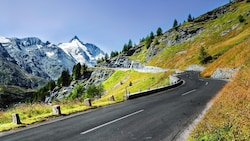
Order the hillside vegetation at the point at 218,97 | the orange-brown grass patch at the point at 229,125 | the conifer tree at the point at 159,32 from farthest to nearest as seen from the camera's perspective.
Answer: the conifer tree at the point at 159,32
the hillside vegetation at the point at 218,97
the orange-brown grass patch at the point at 229,125

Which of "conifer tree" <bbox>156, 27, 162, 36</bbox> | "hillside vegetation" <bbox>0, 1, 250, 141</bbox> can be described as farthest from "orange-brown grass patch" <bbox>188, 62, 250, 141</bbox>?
"conifer tree" <bbox>156, 27, 162, 36</bbox>

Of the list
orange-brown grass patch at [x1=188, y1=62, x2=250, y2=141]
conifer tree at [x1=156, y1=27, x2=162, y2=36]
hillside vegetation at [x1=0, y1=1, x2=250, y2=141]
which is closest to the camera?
orange-brown grass patch at [x1=188, y1=62, x2=250, y2=141]

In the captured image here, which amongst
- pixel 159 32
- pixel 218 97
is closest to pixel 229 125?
pixel 218 97

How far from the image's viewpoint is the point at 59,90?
484 feet

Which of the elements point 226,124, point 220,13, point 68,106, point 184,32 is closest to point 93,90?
point 68,106

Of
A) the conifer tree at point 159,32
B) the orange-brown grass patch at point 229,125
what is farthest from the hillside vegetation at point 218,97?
the conifer tree at point 159,32

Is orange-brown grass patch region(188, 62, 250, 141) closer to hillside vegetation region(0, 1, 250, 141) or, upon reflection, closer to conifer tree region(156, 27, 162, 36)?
hillside vegetation region(0, 1, 250, 141)

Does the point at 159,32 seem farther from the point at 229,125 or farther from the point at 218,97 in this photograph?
the point at 229,125

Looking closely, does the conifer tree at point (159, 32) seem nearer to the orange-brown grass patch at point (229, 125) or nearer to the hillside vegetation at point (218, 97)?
the hillside vegetation at point (218, 97)

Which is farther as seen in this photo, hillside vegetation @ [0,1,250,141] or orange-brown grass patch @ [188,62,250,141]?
hillside vegetation @ [0,1,250,141]

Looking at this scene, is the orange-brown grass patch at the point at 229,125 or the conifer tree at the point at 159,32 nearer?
the orange-brown grass patch at the point at 229,125

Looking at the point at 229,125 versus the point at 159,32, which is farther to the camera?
the point at 159,32

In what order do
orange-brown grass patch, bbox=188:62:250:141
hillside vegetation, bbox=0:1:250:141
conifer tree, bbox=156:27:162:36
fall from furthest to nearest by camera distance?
conifer tree, bbox=156:27:162:36 < hillside vegetation, bbox=0:1:250:141 < orange-brown grass patch, bbox=188:62:250:141

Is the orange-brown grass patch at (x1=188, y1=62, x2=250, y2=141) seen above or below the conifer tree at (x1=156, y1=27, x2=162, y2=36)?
below
